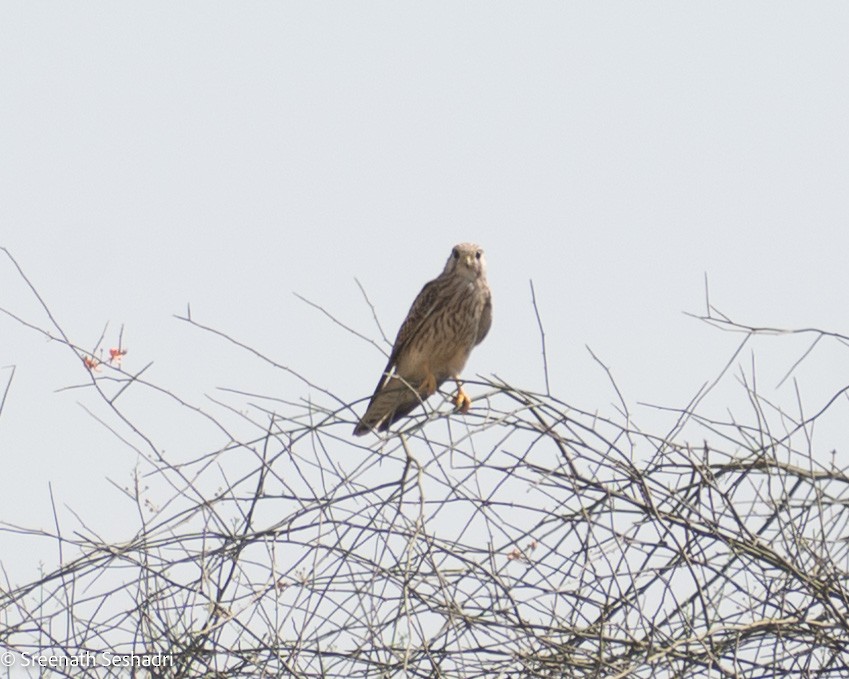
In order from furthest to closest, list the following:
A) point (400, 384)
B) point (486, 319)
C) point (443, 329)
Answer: point (486, 319) → point (443, 329) → point (400, 384)

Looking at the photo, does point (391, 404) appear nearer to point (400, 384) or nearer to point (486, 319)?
point (400, 384)

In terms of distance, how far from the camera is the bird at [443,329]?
7.14 meters

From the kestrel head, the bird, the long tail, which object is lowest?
the long tail

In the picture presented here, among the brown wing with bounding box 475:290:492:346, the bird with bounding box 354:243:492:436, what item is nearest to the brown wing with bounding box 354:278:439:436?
the bird with bounding box 354:243:492:436

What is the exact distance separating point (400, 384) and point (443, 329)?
397 mm

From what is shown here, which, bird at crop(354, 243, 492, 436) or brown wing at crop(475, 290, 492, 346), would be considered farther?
brown wing at crop(475, 290, 492, 346)

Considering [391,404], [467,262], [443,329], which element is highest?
[467,262]

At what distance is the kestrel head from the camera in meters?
7.30

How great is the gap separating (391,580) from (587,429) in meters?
0.63

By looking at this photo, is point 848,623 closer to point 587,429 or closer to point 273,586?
point 587,429

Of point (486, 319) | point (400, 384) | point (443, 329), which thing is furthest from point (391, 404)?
point (486, 319)

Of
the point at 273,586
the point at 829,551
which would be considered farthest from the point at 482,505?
the point at 829,551

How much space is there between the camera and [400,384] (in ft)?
22.6

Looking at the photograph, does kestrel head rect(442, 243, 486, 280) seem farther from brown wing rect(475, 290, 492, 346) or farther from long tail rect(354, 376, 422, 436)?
long tail rect(354, 376, 422, 436)
